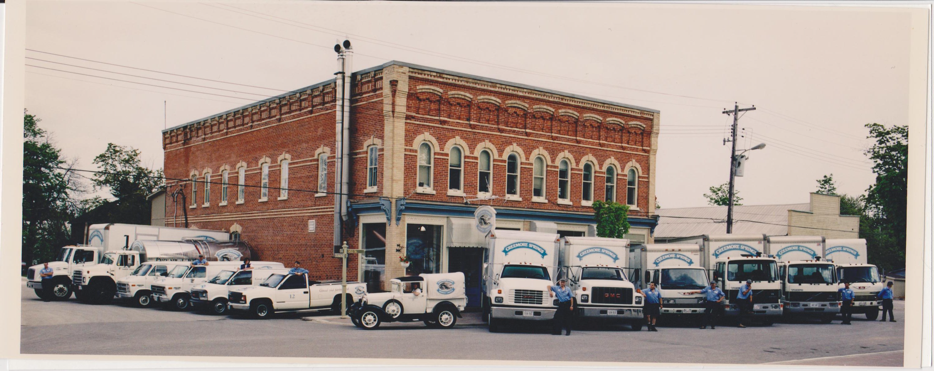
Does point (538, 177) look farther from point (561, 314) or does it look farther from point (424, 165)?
point (561, 314)

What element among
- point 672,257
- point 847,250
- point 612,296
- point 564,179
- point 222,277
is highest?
point 564,179

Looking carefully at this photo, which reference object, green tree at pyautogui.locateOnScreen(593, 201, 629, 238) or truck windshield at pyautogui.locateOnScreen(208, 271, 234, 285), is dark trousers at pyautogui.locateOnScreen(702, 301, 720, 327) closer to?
green tree at pyautogui.locateOnScreen(593, 201, 629, 238)

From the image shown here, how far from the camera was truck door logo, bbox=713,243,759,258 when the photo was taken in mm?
27266

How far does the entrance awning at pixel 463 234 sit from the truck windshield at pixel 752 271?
9.66m

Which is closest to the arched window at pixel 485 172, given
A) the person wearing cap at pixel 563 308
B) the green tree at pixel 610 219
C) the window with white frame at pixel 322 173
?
the green tree at pixel 610 219

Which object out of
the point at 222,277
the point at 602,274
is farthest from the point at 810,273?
the point at 222,277

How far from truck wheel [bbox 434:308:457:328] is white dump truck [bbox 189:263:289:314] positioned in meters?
6.08

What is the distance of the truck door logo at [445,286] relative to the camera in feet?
72.0

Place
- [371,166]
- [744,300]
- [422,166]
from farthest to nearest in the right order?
[371,166]
[422,166]
[744,300]

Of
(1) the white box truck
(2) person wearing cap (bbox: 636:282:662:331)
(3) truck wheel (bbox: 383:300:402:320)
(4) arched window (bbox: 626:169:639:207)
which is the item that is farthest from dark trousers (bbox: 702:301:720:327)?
(4) arched window (bbox: 626:169:639:207)

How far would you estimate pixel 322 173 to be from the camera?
32406 millimetres

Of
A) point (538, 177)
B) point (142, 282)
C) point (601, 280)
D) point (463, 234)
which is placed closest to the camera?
point (601, 280)

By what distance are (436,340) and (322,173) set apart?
50.1 feet

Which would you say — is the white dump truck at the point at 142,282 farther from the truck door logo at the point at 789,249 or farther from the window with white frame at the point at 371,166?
the truck door logo at the point at 789,249
